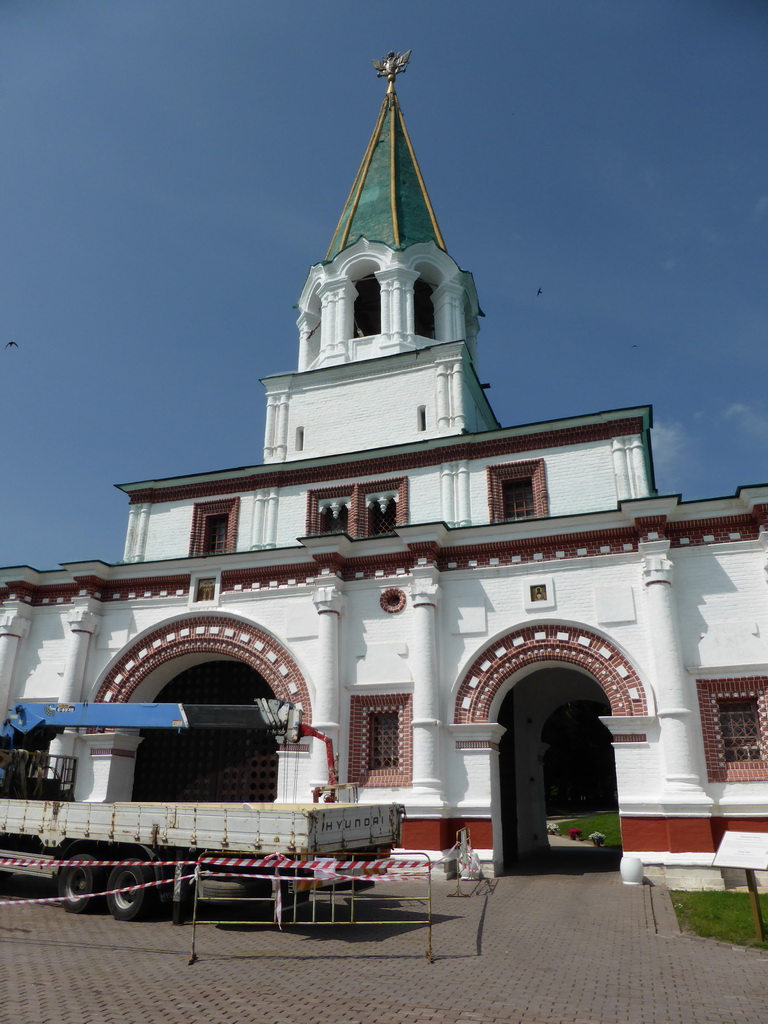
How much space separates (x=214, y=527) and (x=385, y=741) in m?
7.79

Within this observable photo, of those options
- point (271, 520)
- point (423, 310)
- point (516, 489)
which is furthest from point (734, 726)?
point (423, 310)

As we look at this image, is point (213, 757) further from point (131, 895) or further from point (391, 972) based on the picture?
point (391, 972)

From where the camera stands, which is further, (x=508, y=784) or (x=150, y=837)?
(x=508, y=784)

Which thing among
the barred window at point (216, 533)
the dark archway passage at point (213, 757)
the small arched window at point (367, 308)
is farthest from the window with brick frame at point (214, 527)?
the small arched window at point (367, 308)

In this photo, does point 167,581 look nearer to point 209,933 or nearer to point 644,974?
point 209,933

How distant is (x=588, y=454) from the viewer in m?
18.2

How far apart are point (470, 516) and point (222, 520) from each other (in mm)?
7034

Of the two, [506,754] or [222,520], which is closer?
[506,754]

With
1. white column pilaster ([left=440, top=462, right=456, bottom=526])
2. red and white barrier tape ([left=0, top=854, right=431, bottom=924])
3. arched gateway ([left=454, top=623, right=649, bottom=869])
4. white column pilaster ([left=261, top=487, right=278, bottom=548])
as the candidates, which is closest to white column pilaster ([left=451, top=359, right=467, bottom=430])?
white column pilaster ([left=440, top=462, right=456, bottom=526])

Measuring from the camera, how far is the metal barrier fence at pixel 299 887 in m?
9.62

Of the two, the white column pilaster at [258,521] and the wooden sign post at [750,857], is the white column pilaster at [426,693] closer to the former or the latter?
the white column pilaster at [258,521]

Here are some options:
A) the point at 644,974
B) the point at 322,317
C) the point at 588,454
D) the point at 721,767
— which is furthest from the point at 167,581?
the point at 644,974

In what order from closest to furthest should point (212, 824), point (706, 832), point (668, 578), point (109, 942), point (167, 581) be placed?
point (109, 942)
point (212, 824)
point (706, 832)
point (668, 578)
point (167, 581)

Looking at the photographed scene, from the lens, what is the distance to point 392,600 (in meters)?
17.8
